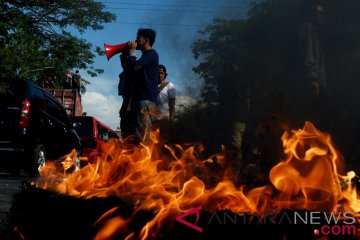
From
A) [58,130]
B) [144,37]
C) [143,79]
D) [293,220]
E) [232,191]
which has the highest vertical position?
[144,37]

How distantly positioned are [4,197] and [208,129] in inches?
237

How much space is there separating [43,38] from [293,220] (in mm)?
26138

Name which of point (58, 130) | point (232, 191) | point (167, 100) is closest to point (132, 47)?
point (167, 100)

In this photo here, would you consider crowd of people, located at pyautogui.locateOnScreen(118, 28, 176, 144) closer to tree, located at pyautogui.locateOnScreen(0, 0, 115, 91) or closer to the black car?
the black car

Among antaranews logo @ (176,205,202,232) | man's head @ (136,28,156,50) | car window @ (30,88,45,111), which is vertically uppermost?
man's head @ (136,28,156,50)

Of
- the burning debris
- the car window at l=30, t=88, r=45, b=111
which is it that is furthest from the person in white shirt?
the car window at l=30, t=88, r=45, b=111

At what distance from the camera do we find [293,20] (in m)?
11.1

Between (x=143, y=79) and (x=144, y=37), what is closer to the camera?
(x=143, y=79)

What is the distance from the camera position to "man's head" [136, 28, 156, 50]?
19.9ft

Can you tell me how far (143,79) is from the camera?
5949 mm

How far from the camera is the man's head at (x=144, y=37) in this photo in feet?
19.9

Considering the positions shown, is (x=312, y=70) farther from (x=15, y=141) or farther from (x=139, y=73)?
(x=15, y=141)

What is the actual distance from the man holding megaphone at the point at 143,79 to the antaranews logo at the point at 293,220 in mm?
2869

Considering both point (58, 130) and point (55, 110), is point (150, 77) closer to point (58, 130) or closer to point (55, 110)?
point (58, 130)
